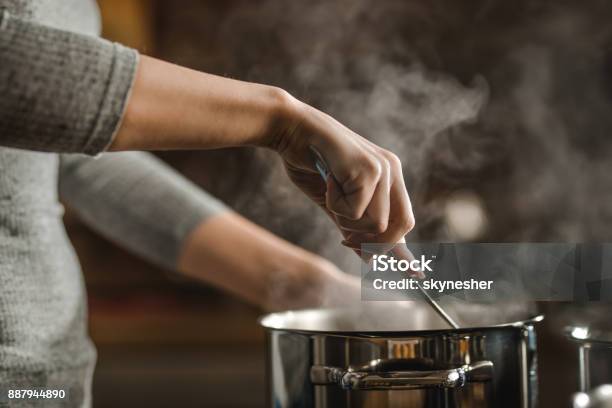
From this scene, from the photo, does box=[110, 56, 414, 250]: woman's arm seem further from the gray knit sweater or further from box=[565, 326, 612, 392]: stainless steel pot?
box=[565, 326, 612, 392]: stainless steel pot

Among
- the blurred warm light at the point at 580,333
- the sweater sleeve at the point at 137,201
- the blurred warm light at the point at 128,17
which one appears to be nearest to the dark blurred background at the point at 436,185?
the blurred warm light at the point at 128,17

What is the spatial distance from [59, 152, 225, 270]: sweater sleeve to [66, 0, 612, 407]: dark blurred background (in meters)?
0.35

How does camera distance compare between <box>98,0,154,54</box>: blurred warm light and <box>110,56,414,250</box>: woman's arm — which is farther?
<box>98,0,154,54</box>: blurred warm light

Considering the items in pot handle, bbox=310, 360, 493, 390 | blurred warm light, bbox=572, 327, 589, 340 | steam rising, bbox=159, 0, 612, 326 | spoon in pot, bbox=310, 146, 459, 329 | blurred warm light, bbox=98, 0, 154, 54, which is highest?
blurred warm light, bbox=98, 0, 154, 54

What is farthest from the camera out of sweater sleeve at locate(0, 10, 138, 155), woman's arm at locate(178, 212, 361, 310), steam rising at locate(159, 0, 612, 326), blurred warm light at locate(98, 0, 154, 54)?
blurred warm light at locate(98, 0, 154, 54)

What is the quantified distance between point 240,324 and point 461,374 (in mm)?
1530

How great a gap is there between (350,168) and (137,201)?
1.31 feet

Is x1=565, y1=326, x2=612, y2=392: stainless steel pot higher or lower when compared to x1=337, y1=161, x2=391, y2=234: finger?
lower

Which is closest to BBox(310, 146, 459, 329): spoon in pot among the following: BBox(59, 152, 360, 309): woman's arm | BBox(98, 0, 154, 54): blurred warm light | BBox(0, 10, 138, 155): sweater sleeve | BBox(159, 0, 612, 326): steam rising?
BBox(0, 10, 138, 155): sweater sleeve

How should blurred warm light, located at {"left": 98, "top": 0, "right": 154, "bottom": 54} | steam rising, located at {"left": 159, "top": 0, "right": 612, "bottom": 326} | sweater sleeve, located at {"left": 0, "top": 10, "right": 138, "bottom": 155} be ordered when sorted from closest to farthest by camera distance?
sweater sleeve, located at {"left": 0, "top": 10, "right": 138, "bottom": 155}
steam rising, located at {"left": 159, "top": 0, "right": 612, "bottom": 326}
blurred warm light, located at {"left": 98, "top": 0, "right": 154, "bottom": 54}

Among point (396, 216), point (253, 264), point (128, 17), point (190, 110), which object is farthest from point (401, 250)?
point (128, 17)

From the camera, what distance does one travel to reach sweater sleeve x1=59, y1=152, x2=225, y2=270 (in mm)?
701

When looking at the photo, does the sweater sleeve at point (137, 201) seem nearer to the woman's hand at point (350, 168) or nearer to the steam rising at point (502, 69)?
the woman's hand at point (350, 168)

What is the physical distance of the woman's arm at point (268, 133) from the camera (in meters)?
0.33
